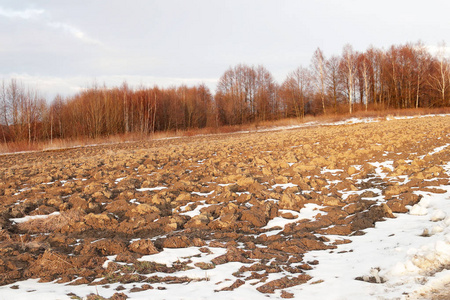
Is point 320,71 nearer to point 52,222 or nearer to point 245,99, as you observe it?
point 245,99

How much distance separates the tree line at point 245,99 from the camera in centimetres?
3081

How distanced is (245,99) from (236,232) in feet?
164

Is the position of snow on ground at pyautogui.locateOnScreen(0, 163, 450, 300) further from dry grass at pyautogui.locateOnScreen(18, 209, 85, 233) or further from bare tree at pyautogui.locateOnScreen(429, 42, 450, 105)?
bare tree at pyautogui.locateOnScreen(429, 42, 450, 105)

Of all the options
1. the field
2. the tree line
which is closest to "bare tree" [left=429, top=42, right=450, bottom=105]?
the tree line

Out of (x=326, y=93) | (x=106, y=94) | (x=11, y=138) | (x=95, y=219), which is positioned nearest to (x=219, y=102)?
(x=326, y=93)

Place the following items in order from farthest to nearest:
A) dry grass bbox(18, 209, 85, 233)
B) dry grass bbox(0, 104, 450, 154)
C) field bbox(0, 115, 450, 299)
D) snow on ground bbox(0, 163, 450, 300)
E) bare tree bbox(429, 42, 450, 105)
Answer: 1. bare tree bbox(429, 42, 450, 105)
2. dry grass bbox(0, 104, 450, 154)
3. dry grass bbox(18, 209, 85, 233)
4. field bbox(0, 115, 450, 299)
5. snow on ground bbox(0, 163, 450, 300)

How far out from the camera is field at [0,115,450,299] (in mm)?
3166

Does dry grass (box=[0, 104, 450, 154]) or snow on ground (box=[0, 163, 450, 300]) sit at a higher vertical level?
dry grass (box=[0, 104, 450, 154])

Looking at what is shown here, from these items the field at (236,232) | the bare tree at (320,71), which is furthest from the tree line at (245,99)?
the field at (236,232)

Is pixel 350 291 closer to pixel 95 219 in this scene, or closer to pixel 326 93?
pixel 95 219

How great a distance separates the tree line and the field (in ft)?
78.2

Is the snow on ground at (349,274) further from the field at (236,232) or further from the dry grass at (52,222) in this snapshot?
the dry grass at (52,222)

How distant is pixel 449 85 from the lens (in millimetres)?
41562

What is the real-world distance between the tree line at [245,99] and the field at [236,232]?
23.8 m
